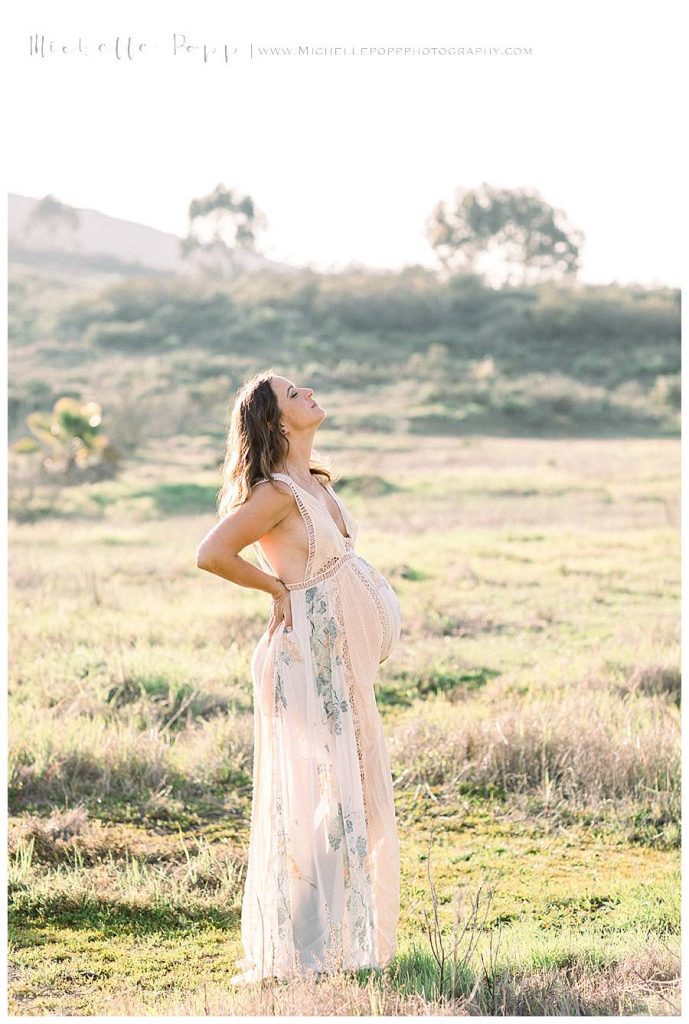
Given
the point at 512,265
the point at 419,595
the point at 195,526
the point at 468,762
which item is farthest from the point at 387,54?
the point at 512,265

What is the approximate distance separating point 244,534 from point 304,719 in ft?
2.05

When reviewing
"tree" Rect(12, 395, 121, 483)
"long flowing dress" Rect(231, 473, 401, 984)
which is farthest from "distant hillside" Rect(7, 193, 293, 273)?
"long flowing dress" Rect(231, 473, 401, 984)

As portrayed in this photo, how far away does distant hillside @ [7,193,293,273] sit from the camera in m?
45.9

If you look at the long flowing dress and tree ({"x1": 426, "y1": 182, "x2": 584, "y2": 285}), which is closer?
the long flowing dress

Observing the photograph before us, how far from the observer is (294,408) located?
3547 mm

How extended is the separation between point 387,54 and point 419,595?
18.6 feet

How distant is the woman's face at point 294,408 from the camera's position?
354cm

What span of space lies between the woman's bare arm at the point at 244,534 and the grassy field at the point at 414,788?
1.16 meters

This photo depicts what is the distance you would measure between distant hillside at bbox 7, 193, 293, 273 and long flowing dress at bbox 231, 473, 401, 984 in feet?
123

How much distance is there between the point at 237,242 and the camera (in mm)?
40531

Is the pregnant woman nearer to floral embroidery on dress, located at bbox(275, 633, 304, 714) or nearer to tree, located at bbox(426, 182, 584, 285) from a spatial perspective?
floral embroidery on dress, located at bbox(275, 633, 304, 714)

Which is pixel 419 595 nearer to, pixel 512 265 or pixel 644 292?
pixel 644 292

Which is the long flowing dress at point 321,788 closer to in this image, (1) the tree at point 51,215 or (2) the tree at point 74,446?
(2) the tree at point 74,446

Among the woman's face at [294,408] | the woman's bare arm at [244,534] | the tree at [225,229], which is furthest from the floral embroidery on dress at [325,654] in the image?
the tree at [225,229]
